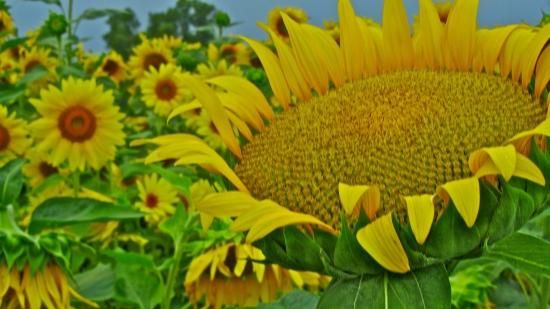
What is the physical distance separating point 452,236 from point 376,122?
5.3 inches

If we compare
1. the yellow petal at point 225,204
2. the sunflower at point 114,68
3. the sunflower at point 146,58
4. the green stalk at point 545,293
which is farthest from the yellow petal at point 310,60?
the sunflower at point 114,68

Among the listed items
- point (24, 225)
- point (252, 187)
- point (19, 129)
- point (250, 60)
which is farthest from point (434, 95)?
point (250, 60)

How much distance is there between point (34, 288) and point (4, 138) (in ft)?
5.07

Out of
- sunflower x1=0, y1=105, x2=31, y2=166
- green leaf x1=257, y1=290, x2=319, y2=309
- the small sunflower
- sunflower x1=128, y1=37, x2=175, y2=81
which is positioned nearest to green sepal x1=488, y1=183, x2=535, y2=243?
green leaf x1=257, y1=290, x2=319, y2=309

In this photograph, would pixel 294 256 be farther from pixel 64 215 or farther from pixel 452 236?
pixel 64 215

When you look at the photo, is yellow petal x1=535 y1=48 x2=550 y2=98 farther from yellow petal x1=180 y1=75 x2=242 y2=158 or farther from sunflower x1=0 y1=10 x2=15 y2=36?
sunflower x1=0 y1=10 x2=15 y2=36

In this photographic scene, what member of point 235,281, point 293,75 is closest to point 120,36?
point 235,281

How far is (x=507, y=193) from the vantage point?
750 mm

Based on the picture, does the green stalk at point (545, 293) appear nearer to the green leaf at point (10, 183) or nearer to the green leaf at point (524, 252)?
the green leaf at point (524, 252)

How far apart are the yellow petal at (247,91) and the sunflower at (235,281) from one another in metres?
0.88

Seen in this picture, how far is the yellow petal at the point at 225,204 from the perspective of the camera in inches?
30.6

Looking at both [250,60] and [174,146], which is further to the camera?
[250,60]

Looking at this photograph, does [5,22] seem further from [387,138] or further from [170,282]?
[387,138]

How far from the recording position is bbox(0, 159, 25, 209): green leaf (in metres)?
1.47
